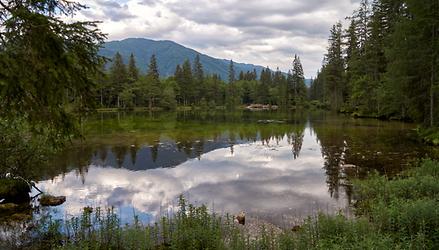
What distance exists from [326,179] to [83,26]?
44.5 ft

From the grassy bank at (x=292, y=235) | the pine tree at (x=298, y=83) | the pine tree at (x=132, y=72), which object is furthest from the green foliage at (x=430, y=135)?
the pine tree at (x=298, y=83)

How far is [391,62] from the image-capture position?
120ft

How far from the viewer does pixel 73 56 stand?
21.0ft

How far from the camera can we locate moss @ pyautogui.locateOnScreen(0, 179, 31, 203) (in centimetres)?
1352

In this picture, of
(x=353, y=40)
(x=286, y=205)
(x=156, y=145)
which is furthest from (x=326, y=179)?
Result: (x=353, y=40)

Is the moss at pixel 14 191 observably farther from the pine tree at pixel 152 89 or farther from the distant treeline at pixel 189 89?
the pine tree at pixel 152 89

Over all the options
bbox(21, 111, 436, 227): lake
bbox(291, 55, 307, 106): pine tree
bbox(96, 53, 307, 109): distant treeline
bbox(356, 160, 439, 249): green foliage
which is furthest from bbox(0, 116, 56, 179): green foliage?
bbox(291, 55, 307, 106): pine tree

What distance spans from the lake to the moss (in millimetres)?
1248

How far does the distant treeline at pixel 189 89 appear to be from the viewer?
9175 cm

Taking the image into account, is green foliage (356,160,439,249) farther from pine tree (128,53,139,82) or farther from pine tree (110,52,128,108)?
pine tree (128,53,139,82)

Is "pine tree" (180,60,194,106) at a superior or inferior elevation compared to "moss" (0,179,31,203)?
superior

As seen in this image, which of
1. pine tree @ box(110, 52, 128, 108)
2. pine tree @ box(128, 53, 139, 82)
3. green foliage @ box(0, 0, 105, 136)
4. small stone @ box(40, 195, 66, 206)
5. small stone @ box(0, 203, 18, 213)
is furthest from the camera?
pine tree @ box(128, 53, 139, 82)

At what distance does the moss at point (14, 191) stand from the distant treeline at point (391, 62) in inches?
1006

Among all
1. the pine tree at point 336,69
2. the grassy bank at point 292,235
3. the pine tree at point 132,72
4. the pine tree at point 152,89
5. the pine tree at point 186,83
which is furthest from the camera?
the pine tree at point 186,83
